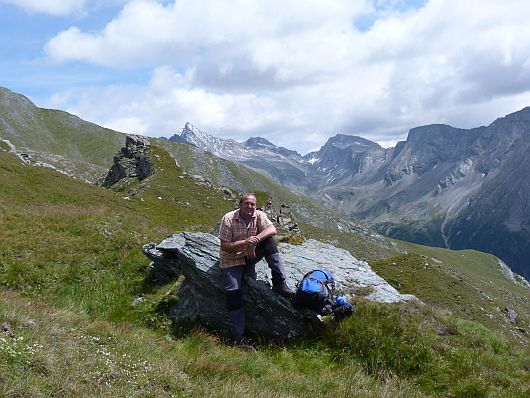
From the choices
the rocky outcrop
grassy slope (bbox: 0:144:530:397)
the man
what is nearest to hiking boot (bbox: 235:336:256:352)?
the man

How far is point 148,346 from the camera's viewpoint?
9.44m

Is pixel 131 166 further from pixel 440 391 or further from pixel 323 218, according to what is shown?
pixel 323 218

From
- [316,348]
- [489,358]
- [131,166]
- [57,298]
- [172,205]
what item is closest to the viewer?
[489,358]

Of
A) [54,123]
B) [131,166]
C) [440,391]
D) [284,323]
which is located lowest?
[440,391]

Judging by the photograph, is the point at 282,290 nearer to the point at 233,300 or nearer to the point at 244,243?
the point at 233,300

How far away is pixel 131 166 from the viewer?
66.4 metres

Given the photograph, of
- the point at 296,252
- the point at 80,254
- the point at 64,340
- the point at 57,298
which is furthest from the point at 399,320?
the point at 80,254

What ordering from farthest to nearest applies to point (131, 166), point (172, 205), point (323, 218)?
point (323, 218)
point (131, 166)
point (172, 205)

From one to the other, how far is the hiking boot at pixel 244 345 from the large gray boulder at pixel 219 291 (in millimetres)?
668

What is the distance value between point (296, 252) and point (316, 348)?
6.03 m

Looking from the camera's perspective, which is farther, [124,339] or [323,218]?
[323,218]

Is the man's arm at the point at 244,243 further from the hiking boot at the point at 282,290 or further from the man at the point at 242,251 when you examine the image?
the hiking boot at the point at 282,290

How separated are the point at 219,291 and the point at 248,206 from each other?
8.95 ft

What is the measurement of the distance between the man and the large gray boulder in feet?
1.56
